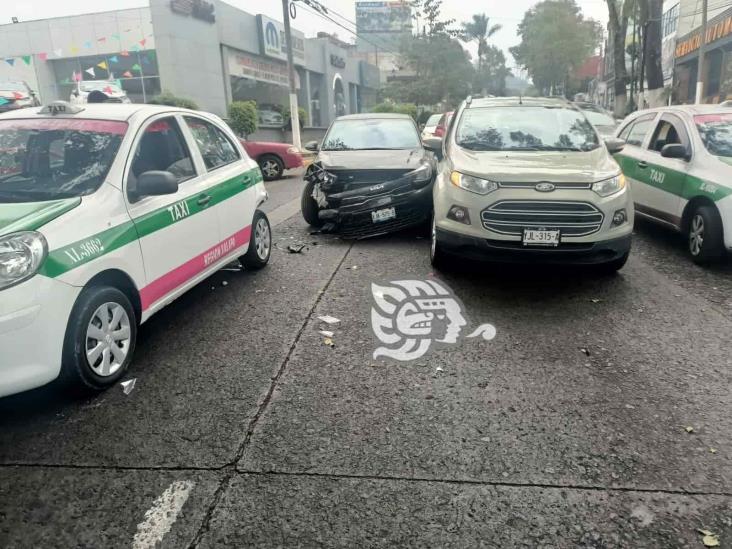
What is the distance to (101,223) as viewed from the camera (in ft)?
12.5

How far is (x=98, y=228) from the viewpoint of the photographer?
3775 millimetres

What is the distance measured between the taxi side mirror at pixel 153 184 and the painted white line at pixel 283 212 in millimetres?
5218

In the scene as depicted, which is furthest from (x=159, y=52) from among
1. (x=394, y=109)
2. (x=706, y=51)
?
(x=706, y=51)

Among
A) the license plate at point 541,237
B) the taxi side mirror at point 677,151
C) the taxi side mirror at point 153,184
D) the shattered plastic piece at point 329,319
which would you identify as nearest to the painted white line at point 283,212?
the shattered plastic piece at point 329,319

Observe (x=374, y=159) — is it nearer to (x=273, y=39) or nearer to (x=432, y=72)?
(x=273, y=39)

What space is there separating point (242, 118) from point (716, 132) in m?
17.6

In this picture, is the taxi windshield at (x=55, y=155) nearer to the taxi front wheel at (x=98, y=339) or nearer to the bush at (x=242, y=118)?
the taxi front wheel at (x=98, y=339)

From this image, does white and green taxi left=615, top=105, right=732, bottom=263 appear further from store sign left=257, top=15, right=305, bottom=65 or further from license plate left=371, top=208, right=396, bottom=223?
store sign left=257, top=15, right=305, bottom=65

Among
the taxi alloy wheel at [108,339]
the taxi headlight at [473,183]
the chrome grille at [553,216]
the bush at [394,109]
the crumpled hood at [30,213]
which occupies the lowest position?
the taxi alloy wheel at [108,339]

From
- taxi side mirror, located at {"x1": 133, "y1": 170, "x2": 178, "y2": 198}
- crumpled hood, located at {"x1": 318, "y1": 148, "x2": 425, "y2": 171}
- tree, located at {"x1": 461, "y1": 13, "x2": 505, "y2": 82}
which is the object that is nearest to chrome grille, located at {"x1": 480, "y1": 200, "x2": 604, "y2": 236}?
crumpled hood, located at {"x1": 318, "y1": 148, "x2": 425, "y2": 171}

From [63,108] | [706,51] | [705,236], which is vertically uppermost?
[706,51]

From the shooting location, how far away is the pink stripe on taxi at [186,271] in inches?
169

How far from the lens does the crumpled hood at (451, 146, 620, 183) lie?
18.0 feet

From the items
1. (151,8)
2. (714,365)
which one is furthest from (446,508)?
(151,8)
